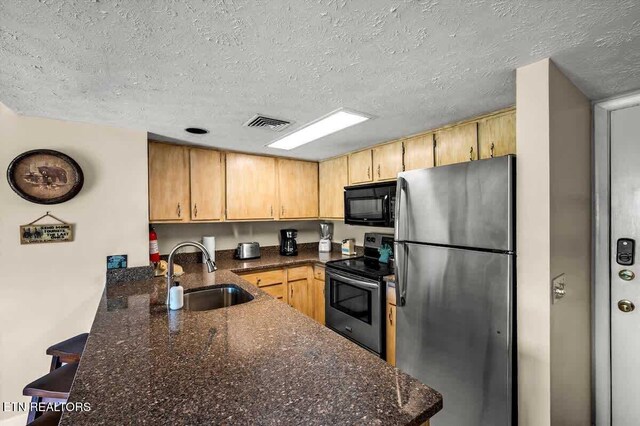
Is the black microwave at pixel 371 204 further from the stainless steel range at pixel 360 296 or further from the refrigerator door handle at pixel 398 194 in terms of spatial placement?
the refrigerator door handle at pixel 398 194

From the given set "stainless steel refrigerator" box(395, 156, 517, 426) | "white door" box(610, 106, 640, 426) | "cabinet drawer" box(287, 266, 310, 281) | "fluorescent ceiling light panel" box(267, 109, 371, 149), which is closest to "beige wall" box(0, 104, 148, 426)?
"fluorescent ceiling light panel" box(267, 109, 371, 149)

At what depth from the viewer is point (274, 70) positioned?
4.43ft

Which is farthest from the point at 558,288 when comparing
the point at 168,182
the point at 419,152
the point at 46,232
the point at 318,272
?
the point at 46,232

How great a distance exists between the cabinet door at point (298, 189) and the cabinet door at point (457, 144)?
5.57 ft

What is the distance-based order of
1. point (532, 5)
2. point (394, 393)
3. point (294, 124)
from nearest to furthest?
point (394, 393), point (532, 5), point (294, 124)

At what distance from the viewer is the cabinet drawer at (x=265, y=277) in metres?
2.88

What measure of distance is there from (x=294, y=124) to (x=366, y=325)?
1.78 m

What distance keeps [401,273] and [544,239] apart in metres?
0.84

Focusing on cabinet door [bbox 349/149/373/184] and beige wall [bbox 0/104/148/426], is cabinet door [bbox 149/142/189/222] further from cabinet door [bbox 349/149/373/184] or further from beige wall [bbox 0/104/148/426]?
cabinet door [bbox 349/149/373/184]

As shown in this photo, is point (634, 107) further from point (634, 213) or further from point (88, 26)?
point (88, 26)

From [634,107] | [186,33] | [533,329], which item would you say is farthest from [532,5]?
[634,107]

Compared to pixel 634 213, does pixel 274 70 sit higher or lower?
higher

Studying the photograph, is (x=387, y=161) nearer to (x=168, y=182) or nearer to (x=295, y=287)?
(x=295, y=287)

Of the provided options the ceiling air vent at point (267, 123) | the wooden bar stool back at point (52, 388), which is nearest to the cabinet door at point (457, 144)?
the ceiling air vent at point (267, 123)
